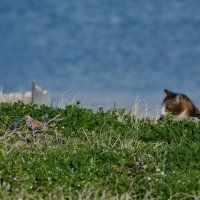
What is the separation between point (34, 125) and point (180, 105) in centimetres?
575

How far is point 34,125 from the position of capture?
452 inches

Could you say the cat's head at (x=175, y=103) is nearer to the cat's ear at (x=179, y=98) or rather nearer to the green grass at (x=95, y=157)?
the cat's ear at (x=179, y=98)

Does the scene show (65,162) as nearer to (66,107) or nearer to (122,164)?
(122,164)

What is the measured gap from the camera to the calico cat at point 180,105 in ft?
53.7

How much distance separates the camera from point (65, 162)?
340 inches

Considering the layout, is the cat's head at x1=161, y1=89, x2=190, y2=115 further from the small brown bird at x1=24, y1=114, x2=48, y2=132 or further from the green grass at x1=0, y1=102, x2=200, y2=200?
the small brown bird at x1=24, y1=114, x2=48, y2=132

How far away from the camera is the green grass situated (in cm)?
798

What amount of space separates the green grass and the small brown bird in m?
0.11

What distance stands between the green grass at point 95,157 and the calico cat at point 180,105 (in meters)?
3.39

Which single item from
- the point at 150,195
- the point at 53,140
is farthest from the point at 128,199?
the point at 53,140

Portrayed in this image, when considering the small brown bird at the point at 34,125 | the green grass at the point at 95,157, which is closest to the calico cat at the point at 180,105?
the green grass at the point at 95,157

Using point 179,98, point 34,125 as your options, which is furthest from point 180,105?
point 34,125

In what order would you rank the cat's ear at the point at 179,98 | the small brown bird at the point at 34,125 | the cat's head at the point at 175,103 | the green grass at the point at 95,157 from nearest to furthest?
the green grass at the point at 95,157 → the small brown bird at the point at 34,125 → the cat's head at the point at 175,103 → the cat's ear at the point at 179,98

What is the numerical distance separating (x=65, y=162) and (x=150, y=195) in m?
1.32
